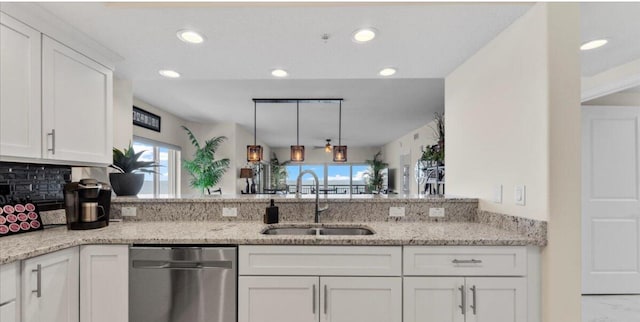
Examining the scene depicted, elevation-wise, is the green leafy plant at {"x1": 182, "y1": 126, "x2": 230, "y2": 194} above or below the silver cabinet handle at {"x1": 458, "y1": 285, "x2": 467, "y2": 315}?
above

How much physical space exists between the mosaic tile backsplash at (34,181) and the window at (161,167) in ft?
7.29

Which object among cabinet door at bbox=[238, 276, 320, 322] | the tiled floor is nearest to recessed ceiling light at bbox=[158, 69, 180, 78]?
cabinet door at bbox=[238, 276, 320, 322]

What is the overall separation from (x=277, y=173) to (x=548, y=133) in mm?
9857

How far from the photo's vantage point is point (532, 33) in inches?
62.6

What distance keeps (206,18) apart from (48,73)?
97cm

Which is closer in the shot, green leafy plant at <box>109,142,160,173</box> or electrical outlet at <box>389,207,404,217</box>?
electrical outlet at <box>389,207,404,217</box>

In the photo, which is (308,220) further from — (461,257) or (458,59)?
(458,59)

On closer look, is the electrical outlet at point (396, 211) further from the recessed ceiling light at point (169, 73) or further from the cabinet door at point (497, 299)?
the recessed ceiling light at point (169, 73)

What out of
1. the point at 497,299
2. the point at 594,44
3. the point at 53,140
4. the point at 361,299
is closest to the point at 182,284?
the point at 361,299

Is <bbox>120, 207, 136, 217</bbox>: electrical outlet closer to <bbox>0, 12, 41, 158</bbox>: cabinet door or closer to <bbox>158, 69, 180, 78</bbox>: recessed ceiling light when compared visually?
<bbox>0, 12, 41, 158</bbox>: cabinet door

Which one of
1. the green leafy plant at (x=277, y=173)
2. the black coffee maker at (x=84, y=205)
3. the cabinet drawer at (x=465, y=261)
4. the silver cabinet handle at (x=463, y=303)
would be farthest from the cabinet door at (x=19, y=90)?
the green leafy plant at (x=277, y=173)

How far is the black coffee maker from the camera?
1.84 metres

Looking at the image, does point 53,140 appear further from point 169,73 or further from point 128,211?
point 169,73

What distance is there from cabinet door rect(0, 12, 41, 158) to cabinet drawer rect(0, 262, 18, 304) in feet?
1.94
